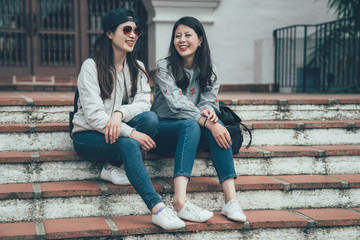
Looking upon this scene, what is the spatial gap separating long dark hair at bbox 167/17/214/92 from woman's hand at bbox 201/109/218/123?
0.26 meters

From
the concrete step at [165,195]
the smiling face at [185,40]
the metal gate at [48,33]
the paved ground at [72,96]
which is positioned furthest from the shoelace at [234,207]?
the metal gate at [48,33]

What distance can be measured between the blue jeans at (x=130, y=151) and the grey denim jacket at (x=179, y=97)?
21 centimetres

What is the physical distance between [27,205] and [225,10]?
4822mm

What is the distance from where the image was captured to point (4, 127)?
3.27 metres

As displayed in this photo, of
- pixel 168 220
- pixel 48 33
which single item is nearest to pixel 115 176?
pixel 168 220

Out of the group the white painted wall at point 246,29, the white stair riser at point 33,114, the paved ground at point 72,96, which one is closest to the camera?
the white stair riser at point 33,114

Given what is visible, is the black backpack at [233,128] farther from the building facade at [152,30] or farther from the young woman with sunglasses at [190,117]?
the building facade at [152,30]

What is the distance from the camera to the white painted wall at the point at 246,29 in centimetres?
673

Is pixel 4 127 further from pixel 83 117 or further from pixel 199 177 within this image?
pixel 199 177

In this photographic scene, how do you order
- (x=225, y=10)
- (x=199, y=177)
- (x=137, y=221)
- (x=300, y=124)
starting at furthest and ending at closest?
1. (x=225, y=10)
2. (x=300, y=124)
3. (x=199, y=177)
4. (x=137, y=221)

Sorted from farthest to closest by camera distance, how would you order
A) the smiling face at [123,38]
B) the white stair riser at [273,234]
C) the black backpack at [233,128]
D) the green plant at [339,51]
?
the green plant at [339,51], the black backpack at [233,128], the smiling face at [123,38], the white stair riser at [273,234]

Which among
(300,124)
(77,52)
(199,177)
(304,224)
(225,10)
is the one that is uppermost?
(225,10)

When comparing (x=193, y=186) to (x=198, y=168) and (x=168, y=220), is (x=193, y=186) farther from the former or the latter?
(x=168, y=220)

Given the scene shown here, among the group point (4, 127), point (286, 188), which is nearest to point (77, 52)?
point (4, 127)
